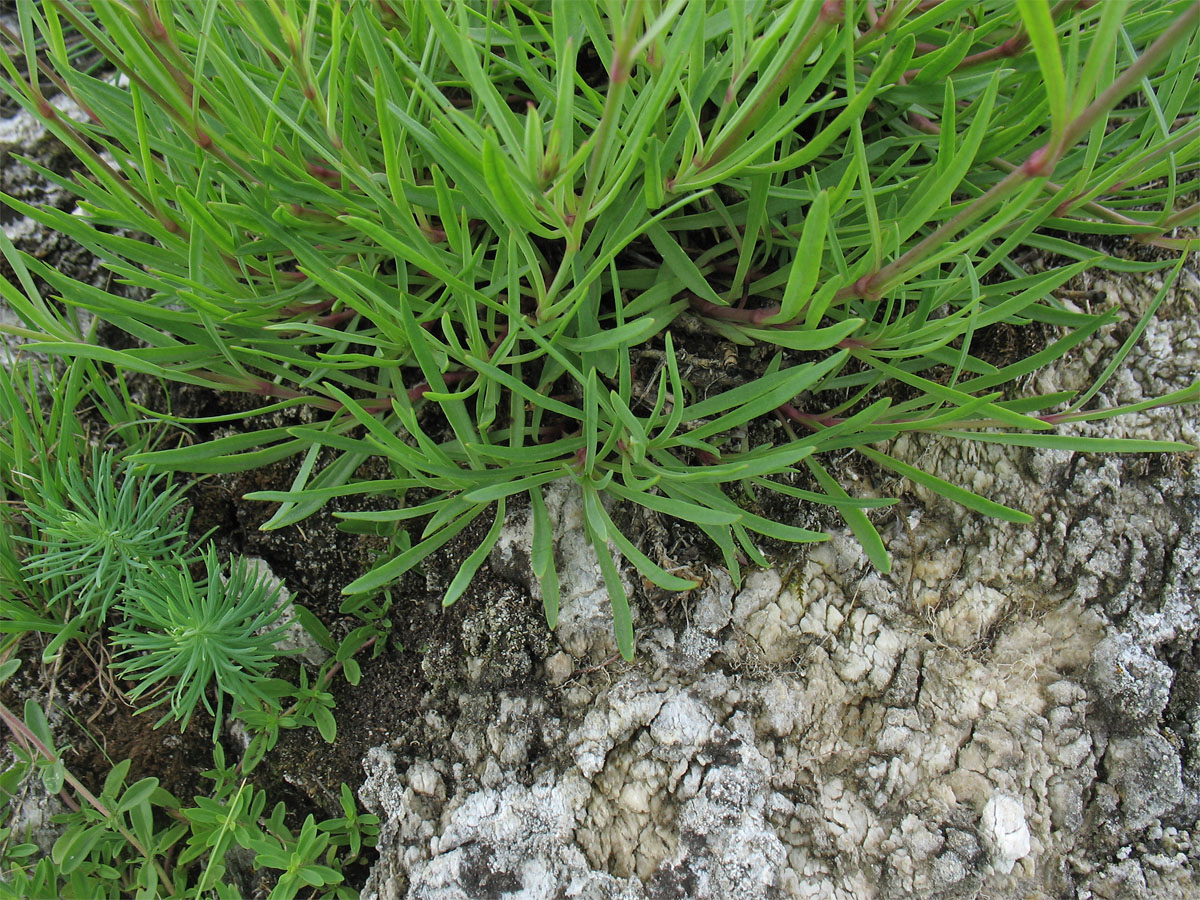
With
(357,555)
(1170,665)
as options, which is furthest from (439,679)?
(1170,665)

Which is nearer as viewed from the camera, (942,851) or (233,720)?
(942,851)

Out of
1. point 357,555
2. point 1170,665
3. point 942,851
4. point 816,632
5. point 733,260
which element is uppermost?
point 733,260

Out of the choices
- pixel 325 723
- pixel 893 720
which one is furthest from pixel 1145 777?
pixel 325 723

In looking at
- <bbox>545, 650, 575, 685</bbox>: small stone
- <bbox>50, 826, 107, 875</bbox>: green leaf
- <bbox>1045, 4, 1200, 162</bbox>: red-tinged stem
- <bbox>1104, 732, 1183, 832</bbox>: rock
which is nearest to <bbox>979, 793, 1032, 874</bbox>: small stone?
<bbox>1104, 732, 1183, 832</bbox>: rock

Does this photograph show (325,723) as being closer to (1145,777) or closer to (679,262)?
(679,262)

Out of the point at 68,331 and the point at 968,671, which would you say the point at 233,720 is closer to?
the point at 68,331

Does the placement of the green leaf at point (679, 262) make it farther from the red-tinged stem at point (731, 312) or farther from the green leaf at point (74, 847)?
the green leaf at point (74, 847)

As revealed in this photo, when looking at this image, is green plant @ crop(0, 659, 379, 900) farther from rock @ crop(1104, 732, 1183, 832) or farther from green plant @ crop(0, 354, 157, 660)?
rock @ crop(1104, 732, 1183, 832)
